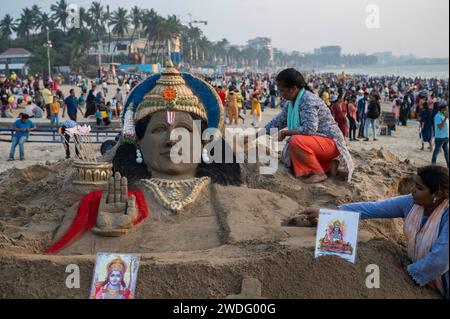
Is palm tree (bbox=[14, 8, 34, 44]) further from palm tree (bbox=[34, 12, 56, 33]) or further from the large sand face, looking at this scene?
the large sand face

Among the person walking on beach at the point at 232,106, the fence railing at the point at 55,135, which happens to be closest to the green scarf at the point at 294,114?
the fence railing at the point at 55,135

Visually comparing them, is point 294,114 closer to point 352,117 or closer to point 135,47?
point 352,117

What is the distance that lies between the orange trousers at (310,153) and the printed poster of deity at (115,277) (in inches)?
119

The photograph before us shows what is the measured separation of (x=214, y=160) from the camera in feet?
21.1

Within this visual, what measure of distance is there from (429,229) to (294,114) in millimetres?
2931

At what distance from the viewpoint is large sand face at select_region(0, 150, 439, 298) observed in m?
4.00

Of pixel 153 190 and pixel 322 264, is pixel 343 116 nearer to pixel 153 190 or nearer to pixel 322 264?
pixel 153 190

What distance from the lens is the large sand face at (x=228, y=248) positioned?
13.1 feet

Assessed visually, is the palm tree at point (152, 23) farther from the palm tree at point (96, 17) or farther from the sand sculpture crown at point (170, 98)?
the sand sculpture crown at point (170, 98)

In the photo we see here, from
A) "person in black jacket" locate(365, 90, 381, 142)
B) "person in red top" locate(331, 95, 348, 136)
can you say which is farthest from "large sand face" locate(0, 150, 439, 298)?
"person in black jacket" locate(365, 90, 381, 142)

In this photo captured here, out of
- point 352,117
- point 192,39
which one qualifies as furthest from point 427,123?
point 192,39

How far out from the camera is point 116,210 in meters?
5.39

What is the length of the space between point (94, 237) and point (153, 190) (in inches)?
35.9
